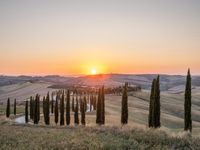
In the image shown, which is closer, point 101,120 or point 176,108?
point 101,120

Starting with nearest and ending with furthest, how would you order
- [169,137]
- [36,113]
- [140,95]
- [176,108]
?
1. [169,137]
2. [36,113]
3. [176,108]
4. [140,95]

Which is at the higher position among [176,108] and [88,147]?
[88,147]

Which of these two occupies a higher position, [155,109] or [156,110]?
[155,109]

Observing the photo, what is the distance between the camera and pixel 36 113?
246 ft

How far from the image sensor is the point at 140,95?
148m

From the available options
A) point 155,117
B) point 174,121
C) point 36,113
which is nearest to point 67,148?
point 155,117

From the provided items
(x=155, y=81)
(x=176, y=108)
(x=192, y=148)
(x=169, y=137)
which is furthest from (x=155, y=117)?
(x=176, y=108)

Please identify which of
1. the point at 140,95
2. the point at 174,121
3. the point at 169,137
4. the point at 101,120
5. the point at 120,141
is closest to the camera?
the point at 120,141

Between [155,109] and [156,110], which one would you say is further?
[155,109]

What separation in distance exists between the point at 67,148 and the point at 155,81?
33.2 meters

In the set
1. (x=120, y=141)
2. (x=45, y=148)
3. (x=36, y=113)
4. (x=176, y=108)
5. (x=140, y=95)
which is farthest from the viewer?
(x=140, y=95)

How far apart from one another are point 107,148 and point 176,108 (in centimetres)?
11466

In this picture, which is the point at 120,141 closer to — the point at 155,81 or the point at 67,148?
the point at 67,148

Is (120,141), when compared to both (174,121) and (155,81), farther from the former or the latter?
(174,121)
